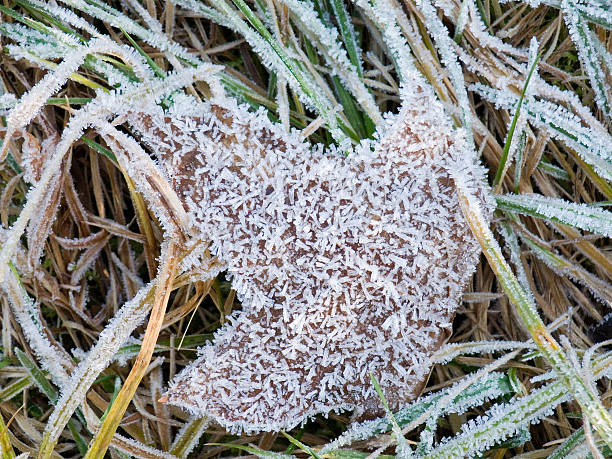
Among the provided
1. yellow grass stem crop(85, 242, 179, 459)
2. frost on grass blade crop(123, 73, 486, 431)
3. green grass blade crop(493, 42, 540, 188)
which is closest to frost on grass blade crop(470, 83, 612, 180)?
green grass blade crop(493, 42, 540, 188)

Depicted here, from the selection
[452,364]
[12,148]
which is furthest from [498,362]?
[12,148]

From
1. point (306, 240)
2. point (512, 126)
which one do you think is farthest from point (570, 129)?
point (306, 240)

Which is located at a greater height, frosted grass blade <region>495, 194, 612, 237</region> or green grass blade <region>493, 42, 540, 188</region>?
green grass blade <region>493, 42, 540, 188</region>

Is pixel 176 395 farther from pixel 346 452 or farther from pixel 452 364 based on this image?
pixel 452 364

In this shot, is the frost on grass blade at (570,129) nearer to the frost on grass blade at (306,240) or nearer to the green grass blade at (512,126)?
the green grass blade at (512,126)

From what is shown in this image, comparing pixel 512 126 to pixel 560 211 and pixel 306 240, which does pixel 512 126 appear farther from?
pixel 306 240

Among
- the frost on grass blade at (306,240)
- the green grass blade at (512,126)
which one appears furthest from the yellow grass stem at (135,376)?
the green grass blade at (512,126)

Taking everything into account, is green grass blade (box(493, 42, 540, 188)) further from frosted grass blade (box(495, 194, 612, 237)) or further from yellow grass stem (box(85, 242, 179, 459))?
yellow grass stem (box(85, 242, 179, 459))

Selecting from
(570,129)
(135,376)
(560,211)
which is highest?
(570,129)
